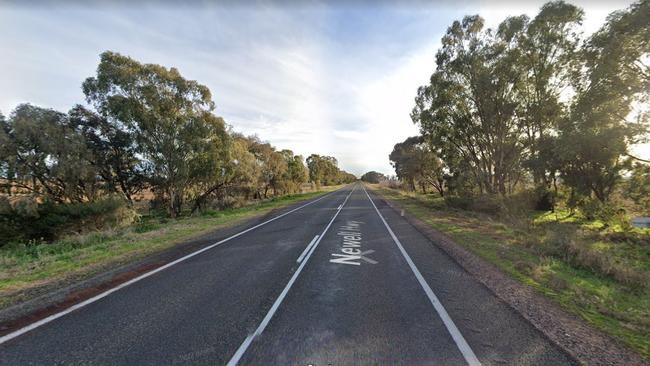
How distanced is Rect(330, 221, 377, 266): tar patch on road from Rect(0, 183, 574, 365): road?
0.82ft

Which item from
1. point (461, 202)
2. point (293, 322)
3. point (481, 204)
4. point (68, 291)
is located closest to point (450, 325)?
point (293, 322)

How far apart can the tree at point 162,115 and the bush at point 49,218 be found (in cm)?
470

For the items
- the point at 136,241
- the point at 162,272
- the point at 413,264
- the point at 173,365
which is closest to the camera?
the point at 173,365

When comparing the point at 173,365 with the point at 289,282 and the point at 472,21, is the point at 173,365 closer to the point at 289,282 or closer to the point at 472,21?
the point at 289,282

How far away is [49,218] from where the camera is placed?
1334 cm

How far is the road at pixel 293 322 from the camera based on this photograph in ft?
9.64

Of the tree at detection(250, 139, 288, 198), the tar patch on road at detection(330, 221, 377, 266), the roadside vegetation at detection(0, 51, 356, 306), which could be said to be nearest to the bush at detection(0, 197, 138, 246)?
the roadside vegetation at detection(0, 51, 356, 306)

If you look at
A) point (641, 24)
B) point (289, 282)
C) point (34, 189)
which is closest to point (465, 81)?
point (641, 24)

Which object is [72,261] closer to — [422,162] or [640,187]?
[640,187]

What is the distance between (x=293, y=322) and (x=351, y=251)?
414cm

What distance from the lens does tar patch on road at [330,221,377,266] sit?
21.8ft

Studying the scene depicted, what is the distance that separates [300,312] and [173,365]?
1.78m

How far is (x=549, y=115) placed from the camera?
1797 centimetres

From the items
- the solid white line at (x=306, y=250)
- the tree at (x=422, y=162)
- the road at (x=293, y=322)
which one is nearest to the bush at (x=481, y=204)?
the tree at (x=422, y=162)
